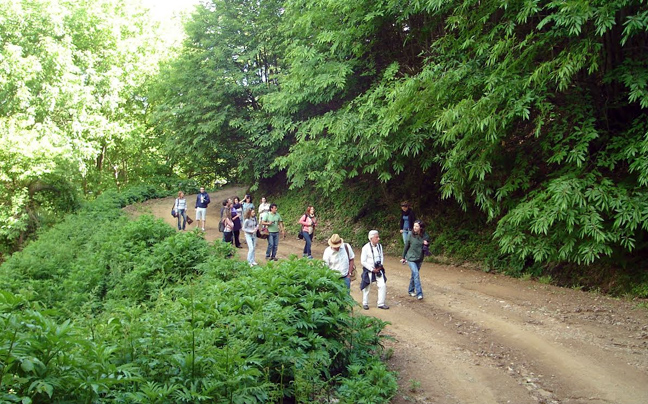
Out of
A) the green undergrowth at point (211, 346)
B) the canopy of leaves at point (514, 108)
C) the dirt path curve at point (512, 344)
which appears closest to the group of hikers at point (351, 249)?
the dirt path curve at point (512, 344)

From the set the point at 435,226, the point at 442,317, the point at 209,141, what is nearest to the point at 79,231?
the point at 209,141

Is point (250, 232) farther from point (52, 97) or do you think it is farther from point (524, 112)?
point (52, 97)

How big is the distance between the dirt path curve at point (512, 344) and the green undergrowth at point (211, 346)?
106 cm

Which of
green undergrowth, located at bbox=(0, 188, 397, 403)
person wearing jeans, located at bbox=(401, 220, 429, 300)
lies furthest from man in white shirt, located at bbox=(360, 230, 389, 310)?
green undergrowth, located at bbox=(0, 188, 397, 403)

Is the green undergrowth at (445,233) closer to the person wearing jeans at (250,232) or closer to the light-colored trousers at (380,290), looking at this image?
the light-colored trousers at (380,290)

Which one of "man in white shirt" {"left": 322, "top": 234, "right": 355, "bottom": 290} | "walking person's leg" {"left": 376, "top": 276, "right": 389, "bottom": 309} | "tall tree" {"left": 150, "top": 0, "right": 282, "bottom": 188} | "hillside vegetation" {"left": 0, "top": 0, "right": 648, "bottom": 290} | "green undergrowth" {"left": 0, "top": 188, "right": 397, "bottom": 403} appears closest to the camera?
"green undergrowth" {"left": 0, "top": 188, "right": 397, "bottom": 403}

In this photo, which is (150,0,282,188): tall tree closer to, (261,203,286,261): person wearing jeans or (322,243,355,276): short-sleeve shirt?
(261,203,286,261): person wearing jeans

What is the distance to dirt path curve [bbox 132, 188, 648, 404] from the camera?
6668 mm

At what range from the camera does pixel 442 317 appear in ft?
33.0

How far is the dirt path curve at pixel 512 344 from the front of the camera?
6668 millimetres

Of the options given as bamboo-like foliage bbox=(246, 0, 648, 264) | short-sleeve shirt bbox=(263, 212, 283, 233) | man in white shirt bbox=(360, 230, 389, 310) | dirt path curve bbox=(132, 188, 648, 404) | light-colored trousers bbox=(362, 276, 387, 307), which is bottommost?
dirt path curve bbox=(132, 188, 648, 404)

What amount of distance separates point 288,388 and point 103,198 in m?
25.3

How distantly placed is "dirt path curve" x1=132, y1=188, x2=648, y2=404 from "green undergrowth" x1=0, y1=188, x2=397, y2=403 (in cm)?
106

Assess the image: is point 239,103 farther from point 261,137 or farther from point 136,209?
point 136,209
